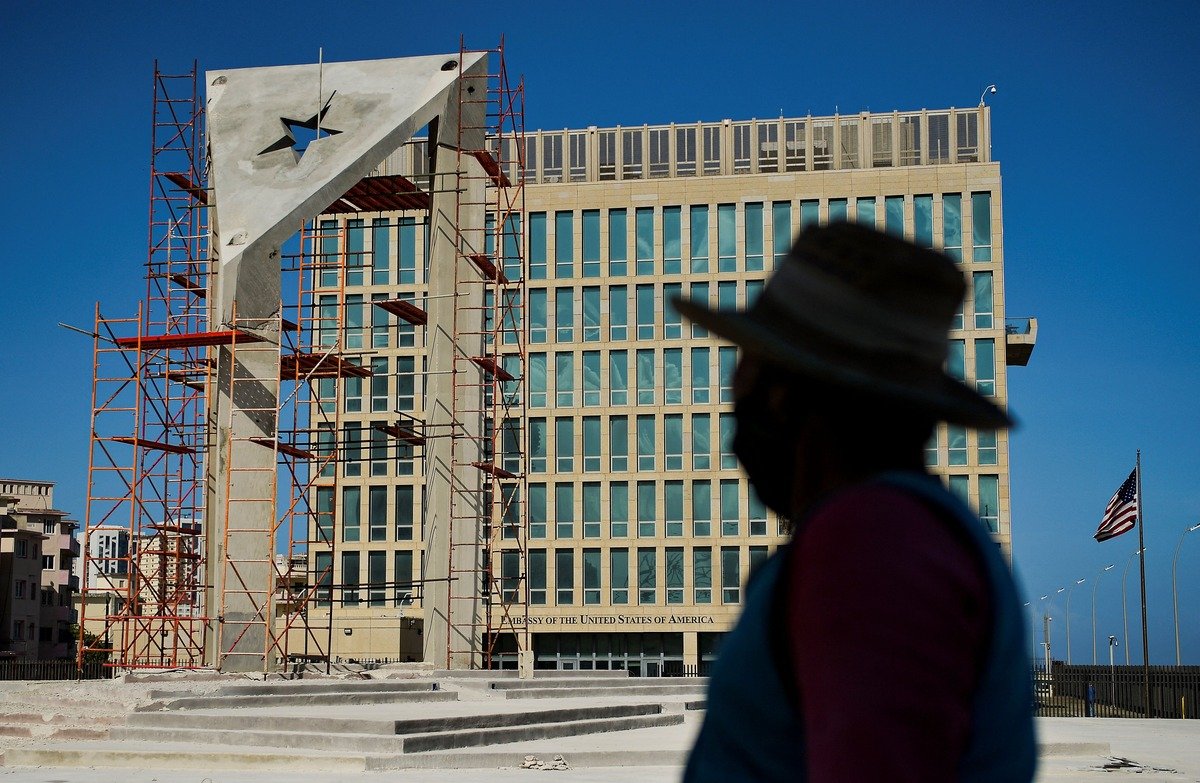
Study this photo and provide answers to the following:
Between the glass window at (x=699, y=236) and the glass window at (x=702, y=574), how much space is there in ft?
40.6

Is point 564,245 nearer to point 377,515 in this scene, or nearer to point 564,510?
point 564,510

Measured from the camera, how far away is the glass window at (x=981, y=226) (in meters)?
61.6

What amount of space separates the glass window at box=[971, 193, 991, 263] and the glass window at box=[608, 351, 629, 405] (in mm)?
15664

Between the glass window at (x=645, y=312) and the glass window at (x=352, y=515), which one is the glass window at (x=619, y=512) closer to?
the glass window at (x=645, y=312)

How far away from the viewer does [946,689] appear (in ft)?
4.06

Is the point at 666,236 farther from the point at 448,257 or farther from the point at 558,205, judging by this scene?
the point at 448,257

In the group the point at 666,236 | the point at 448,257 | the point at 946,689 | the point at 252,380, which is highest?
the point at 666,236

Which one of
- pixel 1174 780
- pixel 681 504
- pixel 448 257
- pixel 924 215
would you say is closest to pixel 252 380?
pixel 448 257

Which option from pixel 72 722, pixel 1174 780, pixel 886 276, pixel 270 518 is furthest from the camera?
pixel 270 518

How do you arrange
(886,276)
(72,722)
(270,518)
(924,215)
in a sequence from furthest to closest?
(924,215)
(270,518)
(72,722)
(886,276)

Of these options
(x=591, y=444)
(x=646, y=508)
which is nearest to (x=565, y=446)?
(x=591, y=444)

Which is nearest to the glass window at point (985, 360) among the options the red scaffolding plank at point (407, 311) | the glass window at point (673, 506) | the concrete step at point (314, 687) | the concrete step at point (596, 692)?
the glass window at point (673, 506)

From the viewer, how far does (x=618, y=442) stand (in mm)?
63094

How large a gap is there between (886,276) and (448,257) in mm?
31860
